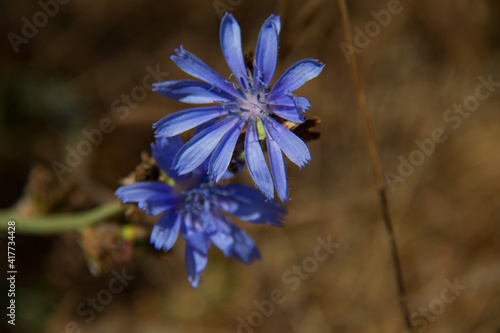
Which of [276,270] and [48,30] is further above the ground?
[48,30]

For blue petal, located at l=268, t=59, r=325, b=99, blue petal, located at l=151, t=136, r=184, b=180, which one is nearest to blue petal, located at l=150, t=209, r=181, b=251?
blue petal, located at l=151, t=136, r=184, b=180

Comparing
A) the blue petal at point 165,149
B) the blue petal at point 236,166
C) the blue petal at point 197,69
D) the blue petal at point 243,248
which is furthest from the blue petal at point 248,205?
the blue petal at point 197,69

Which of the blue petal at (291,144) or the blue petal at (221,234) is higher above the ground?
the blue petal at (291,144)

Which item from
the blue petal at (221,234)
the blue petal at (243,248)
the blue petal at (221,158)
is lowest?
the blue petal at (243,248)

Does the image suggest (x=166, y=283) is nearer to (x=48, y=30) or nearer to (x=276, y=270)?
(x=276, y=270)

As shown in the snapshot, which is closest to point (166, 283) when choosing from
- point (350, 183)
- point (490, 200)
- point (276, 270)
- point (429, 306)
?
point (276, 270)

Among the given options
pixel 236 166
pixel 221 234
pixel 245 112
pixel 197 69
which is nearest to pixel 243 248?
pixel 221 234

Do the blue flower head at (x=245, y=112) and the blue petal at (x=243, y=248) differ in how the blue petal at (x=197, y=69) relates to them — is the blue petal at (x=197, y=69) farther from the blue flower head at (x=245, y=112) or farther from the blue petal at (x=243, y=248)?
the blue petal at (x=243, y=248)
